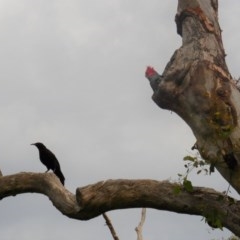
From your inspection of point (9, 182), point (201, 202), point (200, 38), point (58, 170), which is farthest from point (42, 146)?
point (201, 202)

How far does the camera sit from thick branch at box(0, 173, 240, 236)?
7121mm

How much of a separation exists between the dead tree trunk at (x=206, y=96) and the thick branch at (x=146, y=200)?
1.54ft

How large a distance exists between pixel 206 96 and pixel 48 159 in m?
5.00

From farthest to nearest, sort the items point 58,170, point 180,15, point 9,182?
point 58,170, point 180,15, point 9,182

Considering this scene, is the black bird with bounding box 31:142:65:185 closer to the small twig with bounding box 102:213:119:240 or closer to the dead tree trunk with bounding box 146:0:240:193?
the small twig with bounding box 102:213:119:240

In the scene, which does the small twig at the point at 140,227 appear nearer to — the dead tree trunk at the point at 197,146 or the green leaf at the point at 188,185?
the dead tree trunk at the point at 197,146

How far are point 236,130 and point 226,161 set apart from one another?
406 mm

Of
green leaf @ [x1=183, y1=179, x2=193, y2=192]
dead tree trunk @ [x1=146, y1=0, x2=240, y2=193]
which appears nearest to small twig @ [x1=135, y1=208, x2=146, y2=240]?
dead tree trunk @ [x1=146, y1=0, x2=240, y2=193]

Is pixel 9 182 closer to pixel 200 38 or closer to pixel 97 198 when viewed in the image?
pixel 97 198

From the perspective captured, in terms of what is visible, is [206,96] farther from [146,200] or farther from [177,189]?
[146,200]

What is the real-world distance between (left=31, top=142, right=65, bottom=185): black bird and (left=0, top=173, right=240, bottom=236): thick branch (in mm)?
3164

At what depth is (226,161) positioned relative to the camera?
7371 mm

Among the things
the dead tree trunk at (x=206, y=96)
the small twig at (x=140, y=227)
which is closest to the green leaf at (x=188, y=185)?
the dead tree trunk at (x=206, y=96)

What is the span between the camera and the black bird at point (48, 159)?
1095cm
